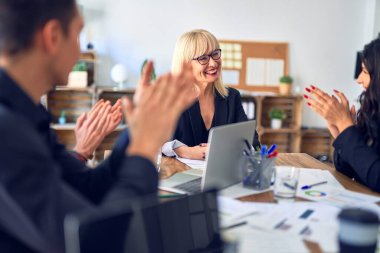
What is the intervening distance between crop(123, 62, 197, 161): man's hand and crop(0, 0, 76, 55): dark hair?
0.75 ft

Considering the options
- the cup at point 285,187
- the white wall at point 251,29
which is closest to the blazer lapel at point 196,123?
the cup at point 285,187

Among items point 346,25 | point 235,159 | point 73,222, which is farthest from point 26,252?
point 346,25

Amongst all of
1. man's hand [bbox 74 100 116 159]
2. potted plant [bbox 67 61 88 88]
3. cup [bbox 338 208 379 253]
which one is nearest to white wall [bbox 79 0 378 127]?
potted plant [bbox 67 61 88 88]

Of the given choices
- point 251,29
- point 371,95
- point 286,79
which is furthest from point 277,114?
point 371,95

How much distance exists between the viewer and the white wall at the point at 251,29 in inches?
172

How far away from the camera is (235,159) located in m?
1.50

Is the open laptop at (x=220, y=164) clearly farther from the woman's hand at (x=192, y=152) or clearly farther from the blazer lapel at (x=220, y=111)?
the blazer lapel at (x=220, y=111)

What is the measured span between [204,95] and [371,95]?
41.6 inches

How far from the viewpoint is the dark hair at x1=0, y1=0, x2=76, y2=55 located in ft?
2.58

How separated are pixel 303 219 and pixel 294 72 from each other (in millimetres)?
3722

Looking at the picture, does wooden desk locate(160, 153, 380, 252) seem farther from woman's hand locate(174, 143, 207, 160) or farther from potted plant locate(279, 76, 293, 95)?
potted plant locate(279, 76, 293, 95)

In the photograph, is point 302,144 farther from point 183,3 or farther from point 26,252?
point 26,252

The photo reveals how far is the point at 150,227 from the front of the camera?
84 centimetres

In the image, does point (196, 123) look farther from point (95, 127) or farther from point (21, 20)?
point (21, 20)
